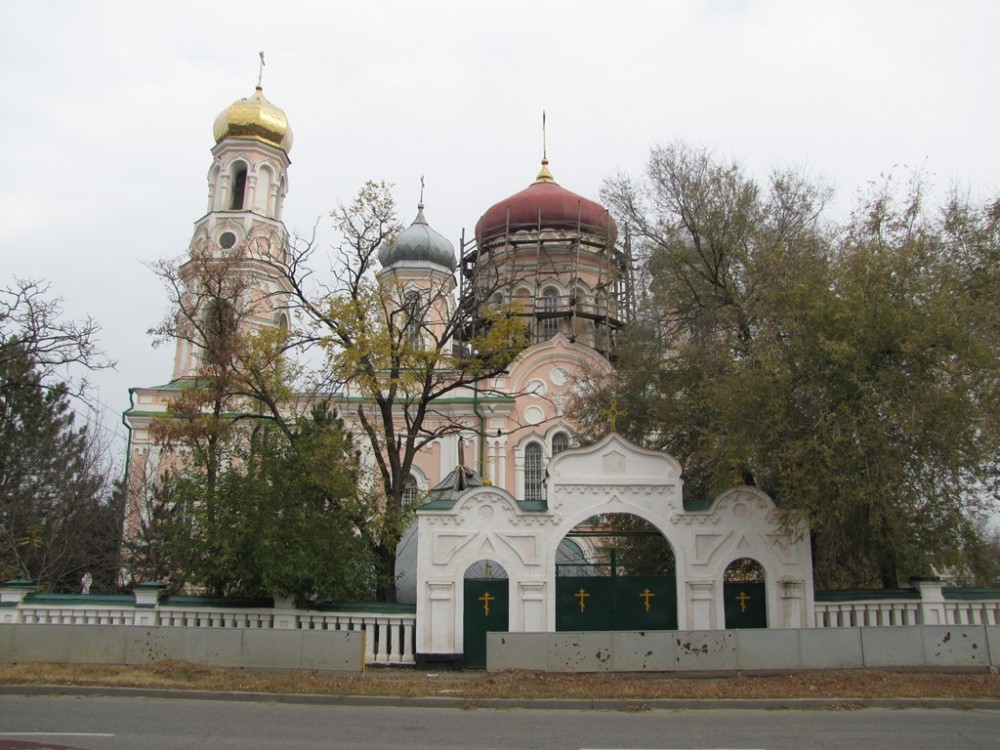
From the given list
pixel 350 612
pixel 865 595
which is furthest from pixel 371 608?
pixel 865 595

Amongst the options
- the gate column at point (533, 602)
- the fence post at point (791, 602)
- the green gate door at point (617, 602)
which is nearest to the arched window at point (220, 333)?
the gate column at point (533, 602)

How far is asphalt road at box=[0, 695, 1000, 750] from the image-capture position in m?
8.32

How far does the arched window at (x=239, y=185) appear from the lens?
34844 mm

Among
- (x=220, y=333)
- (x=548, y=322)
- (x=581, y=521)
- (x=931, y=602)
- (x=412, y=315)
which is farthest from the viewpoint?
(x=548, y=322)

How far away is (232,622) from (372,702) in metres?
4.55

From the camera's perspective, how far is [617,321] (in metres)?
34.1

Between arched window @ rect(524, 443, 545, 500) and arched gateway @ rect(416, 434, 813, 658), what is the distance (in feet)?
52.2

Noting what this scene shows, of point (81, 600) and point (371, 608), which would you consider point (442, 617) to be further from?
point (81, 600)

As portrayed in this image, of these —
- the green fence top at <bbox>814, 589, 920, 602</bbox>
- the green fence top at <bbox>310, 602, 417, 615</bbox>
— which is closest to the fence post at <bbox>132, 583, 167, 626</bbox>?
the green fence top at <bbox>310, 602, 417, 615</bbox>

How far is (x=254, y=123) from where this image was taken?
115ft

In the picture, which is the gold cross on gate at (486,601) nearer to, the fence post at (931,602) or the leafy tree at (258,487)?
the leafy tree at (258,487)

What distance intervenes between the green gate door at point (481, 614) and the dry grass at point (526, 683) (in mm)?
1388

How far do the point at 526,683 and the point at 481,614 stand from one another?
9.23ft

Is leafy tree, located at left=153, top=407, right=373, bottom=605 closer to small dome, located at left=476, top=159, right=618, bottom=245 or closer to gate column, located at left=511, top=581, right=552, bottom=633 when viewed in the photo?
gate column, located at left=511, top=581, right=552, bottom=633
